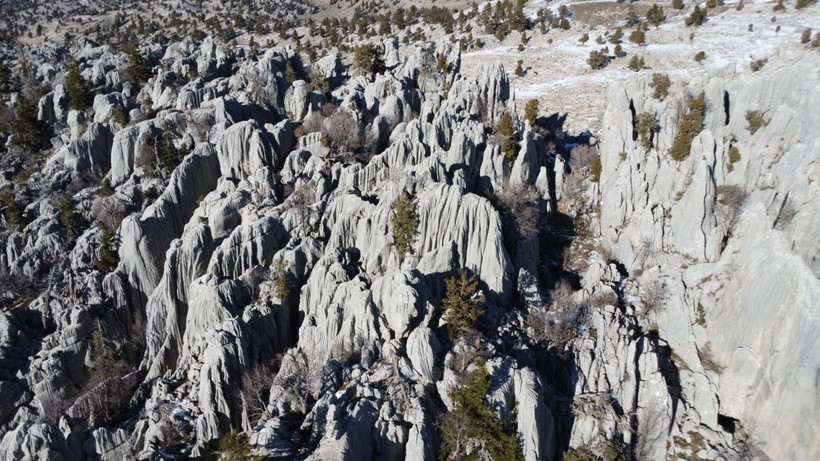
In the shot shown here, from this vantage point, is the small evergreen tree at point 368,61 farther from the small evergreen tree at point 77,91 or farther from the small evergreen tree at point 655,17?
the small evergreen tree at point 655,17

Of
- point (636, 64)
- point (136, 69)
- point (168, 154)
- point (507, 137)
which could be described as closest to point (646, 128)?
point (507, 137)

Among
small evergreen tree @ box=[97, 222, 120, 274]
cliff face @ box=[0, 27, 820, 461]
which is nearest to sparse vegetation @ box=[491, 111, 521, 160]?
cliff face @ box=[0, 27, 820, 461]

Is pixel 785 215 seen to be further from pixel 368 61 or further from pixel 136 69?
pixel 136 69

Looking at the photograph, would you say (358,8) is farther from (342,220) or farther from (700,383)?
(700,383)

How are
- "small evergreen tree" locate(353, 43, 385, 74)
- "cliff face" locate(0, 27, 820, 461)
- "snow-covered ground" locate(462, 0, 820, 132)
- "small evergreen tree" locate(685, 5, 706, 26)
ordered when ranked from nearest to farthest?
"cliff face" locate(0, 27, 820, 461)
"snow-covered ground" locate(462, 0, 820, 132)
"small evergreen tree" locate(353, 43, 385, 74)
"small evergreen tree" locate(685, 5, 706, 26)

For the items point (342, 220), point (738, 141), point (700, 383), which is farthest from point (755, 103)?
point (342, 220)

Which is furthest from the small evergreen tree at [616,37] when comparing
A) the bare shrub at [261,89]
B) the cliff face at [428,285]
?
the bare shrub at [261,89]

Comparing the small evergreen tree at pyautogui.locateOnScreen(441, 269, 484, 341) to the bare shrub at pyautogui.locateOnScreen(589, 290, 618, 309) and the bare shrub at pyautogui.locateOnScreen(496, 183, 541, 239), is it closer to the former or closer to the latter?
the bare shrub at pyautogui.locateOnScreen(589, 290, 618, 309)
